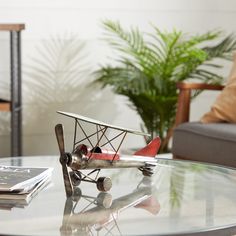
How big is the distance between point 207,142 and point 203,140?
0.03 metres

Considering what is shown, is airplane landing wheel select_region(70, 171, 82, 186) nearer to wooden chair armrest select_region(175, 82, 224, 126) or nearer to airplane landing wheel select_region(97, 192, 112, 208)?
airplane landing wheel select_region(97, 192, 112, 208)

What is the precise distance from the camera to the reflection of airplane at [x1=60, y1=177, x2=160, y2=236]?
5.05ft

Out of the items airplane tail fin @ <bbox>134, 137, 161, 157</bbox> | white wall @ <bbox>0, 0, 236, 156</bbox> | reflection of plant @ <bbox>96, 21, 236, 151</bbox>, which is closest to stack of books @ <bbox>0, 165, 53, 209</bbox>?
airplane tail fin @ <bbox>134, 137, 161, 157</bbox>

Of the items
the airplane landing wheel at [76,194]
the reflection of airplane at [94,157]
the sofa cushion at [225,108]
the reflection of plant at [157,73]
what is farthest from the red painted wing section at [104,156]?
the reflection of plant at [157,73]

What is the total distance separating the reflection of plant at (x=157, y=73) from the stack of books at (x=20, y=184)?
1.69m

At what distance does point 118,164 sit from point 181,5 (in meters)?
2.28

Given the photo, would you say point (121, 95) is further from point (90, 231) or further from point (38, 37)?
point (90, 231)

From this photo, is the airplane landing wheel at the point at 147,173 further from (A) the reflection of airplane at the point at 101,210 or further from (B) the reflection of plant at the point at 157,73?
(B) the reflection of plant at the point at 157,73

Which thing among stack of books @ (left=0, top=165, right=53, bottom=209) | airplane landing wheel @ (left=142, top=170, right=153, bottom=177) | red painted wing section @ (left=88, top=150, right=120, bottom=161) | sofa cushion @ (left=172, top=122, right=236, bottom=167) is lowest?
sofa cushion @ (left=172, top=122, right=236, bottom=167)

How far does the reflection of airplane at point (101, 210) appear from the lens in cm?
154

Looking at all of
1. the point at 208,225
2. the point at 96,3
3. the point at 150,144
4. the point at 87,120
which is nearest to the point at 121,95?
the point at 96,3

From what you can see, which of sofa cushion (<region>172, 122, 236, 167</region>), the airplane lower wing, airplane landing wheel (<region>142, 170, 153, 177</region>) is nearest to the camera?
the airplane lower wing

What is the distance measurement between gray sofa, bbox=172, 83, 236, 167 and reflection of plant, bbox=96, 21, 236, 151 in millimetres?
522

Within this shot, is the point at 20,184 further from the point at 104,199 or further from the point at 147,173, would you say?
the point at 147,173
